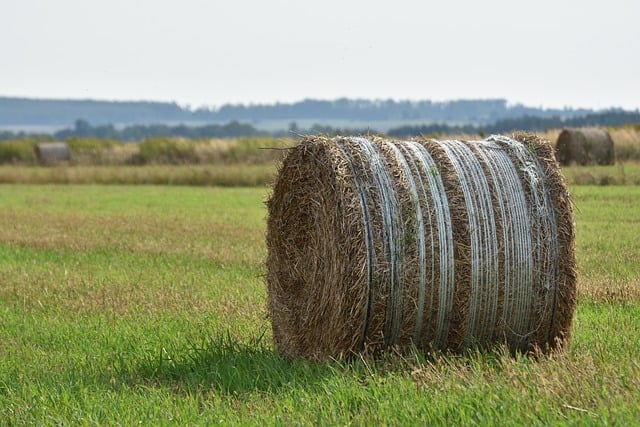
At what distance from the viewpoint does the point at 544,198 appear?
25.0ft

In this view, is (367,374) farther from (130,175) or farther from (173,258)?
(130,175)

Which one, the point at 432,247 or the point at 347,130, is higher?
the point at 347,130

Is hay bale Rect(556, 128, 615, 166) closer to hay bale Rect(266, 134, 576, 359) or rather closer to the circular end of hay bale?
the circular end of hay bale

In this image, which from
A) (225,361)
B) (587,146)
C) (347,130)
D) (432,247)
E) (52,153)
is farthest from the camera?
(52,153)

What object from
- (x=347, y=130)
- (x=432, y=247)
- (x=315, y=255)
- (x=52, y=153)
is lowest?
(x=52, y=153)

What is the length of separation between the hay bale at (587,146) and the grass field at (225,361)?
16409 millimetres

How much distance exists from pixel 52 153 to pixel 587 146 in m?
26.7

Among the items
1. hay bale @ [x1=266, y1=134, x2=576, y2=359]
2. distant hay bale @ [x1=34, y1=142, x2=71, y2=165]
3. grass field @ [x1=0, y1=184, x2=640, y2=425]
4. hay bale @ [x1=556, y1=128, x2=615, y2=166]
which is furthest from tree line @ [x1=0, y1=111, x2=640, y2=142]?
distant hay bale @ [x1=34, y1=142, x2=71, y2=165]

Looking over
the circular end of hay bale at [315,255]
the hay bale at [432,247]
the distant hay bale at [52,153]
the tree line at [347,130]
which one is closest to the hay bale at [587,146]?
the tree line at [347,130]

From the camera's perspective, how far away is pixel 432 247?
727cm

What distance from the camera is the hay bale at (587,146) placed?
104 feet

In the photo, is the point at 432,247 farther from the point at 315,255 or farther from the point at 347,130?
the point at 347,130

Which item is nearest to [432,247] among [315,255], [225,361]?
[315,255]

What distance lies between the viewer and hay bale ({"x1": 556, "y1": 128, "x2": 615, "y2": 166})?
31.7 meters
